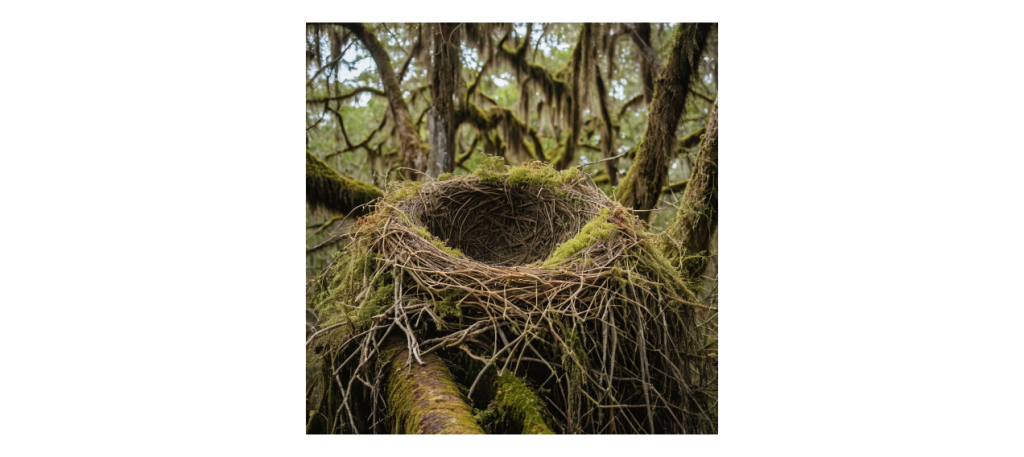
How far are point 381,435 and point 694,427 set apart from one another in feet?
4.61

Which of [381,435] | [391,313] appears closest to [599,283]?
[391,313]

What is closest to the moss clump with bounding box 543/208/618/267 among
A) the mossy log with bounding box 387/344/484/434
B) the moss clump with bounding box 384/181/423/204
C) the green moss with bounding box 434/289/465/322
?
the green moss with bounding box 434/289/465/322

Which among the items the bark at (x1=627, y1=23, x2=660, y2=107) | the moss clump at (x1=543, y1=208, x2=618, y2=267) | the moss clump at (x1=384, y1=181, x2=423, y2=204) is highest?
the bark at (x1=627, y1=23, x2=660, y2=107)

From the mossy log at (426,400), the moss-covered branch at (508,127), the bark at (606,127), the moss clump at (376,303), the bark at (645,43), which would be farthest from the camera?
the moss-covered branch at (508,127)

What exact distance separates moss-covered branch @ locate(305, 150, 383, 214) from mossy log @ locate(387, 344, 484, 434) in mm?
4016

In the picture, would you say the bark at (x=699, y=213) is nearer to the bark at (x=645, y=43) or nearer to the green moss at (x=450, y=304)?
the green moss at (x=450, y=304)

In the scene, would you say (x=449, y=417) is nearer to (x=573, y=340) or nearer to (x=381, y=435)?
(x=381, y=435)

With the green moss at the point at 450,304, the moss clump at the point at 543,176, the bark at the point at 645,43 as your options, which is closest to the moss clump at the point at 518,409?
the green moss at the point at 450,304

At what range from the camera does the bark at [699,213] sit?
3.88 m

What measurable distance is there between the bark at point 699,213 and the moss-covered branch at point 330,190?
3540 mm

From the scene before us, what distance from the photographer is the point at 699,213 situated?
3.98m

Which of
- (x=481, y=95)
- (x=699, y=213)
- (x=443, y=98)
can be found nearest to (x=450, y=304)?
(x=699, y=213)

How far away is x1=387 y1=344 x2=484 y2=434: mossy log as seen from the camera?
1.96 m

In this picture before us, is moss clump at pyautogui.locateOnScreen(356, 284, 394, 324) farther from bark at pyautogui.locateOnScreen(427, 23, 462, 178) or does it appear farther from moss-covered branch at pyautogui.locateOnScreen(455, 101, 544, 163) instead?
moss-covered branch at pyautogui.locateOnScreen(455, 101, 544, 163)
